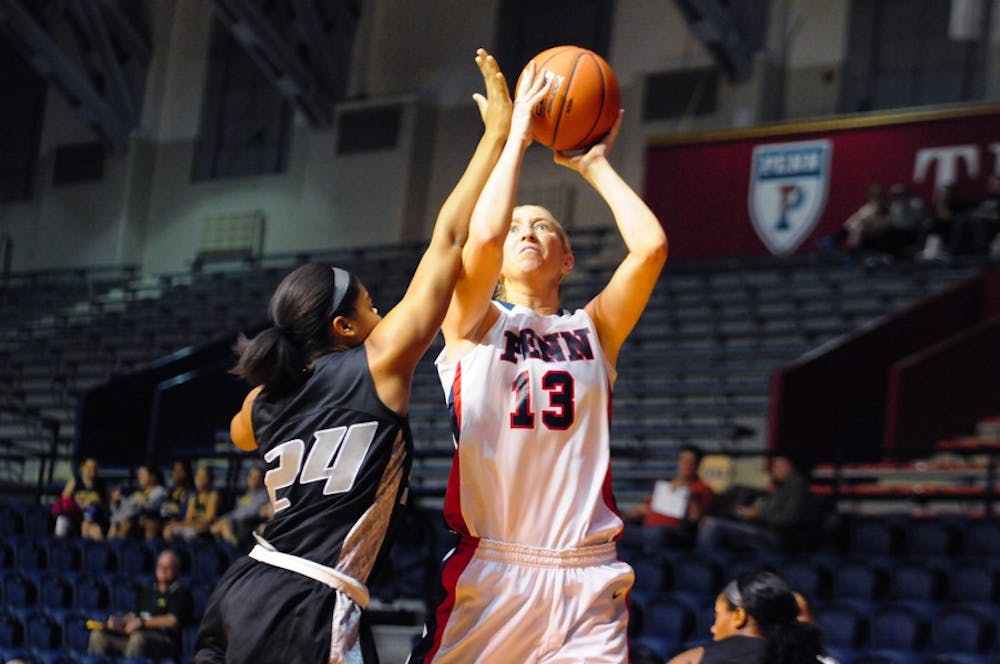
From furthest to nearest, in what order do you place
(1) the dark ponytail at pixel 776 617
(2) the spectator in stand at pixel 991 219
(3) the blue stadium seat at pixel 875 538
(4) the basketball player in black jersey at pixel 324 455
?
(2) the spectator in stand at pixel 991 219
(3) the blue stadium seat at pixel 875 538
(1) the dark ponytail at pixel 776 617
(4) the basketball player in black jersey at pixel 324 455

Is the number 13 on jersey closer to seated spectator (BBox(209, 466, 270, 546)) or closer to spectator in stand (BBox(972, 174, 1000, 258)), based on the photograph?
seated spectator (BBox(209, 466, 270, 546))

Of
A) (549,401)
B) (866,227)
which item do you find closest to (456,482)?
(549,401)

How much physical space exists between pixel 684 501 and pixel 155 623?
10.9 ft

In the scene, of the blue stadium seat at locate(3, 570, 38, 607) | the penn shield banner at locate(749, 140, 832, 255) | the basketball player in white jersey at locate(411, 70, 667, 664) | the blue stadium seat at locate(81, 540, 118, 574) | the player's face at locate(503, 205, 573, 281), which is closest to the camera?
the basketball player in white jersey at locate(411, 70, 667, 664)

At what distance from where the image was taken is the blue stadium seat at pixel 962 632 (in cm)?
698

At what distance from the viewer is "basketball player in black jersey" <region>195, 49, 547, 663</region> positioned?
3189 mm

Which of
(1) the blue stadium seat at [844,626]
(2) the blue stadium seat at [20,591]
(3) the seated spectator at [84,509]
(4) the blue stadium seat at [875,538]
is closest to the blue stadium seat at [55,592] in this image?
(2) the blue stadium seat at [20,591]

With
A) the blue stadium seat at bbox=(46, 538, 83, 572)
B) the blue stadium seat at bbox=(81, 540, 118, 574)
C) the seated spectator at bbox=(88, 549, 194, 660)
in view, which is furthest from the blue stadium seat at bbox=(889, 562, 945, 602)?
the blue stadium seat at bbox=(46, 538, 83, 572)

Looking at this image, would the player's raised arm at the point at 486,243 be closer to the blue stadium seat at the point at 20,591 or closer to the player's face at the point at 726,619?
the player's face at the point at 726,619

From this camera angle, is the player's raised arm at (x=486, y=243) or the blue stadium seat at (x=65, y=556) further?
the blue stadium seat at (x=65, y=556)

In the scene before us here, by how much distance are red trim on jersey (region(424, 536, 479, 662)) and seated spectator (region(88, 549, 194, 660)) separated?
564 centimetres

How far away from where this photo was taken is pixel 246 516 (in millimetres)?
10242

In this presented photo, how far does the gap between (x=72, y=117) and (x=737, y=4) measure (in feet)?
35.4

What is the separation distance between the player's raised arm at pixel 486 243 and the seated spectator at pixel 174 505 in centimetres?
810
